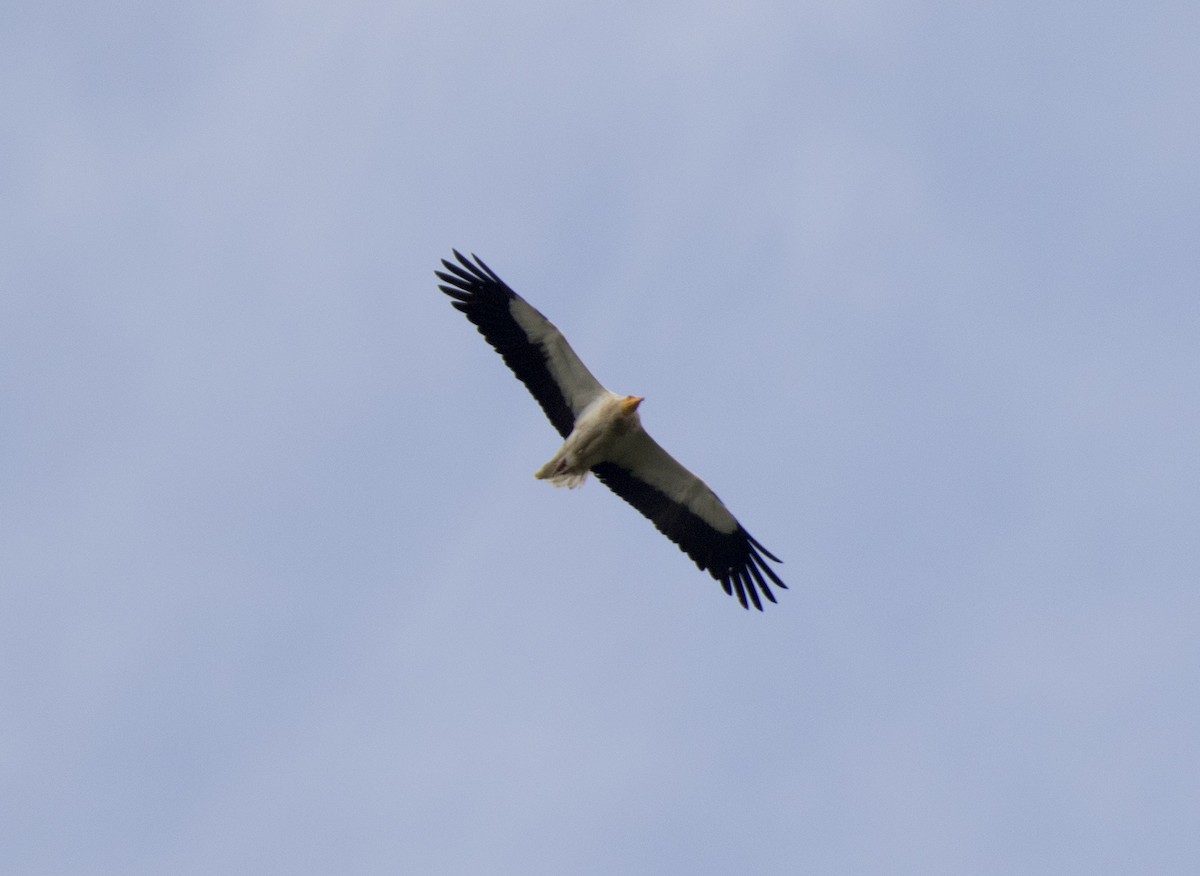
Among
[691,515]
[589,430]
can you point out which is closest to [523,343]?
[589,430]

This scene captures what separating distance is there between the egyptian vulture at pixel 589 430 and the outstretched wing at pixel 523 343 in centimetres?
1

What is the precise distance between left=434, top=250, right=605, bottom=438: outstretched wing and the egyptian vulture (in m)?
0.01

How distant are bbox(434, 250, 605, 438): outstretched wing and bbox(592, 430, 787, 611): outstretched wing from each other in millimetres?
985

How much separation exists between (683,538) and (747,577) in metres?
1.02

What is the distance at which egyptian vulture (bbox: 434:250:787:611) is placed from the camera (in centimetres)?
2153

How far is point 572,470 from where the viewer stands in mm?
22000

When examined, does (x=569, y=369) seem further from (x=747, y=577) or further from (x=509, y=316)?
(x=747, y=577)

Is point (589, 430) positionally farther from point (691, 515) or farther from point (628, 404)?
point (691, 515)

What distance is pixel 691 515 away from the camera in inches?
896

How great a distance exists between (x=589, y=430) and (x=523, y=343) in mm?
1396

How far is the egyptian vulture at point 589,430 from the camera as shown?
2153 centimetres

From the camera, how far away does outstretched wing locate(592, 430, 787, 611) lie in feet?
73.1

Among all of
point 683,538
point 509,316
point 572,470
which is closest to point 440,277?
point 509,316

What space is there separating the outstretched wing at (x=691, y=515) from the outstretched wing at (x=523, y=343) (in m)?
0.98
